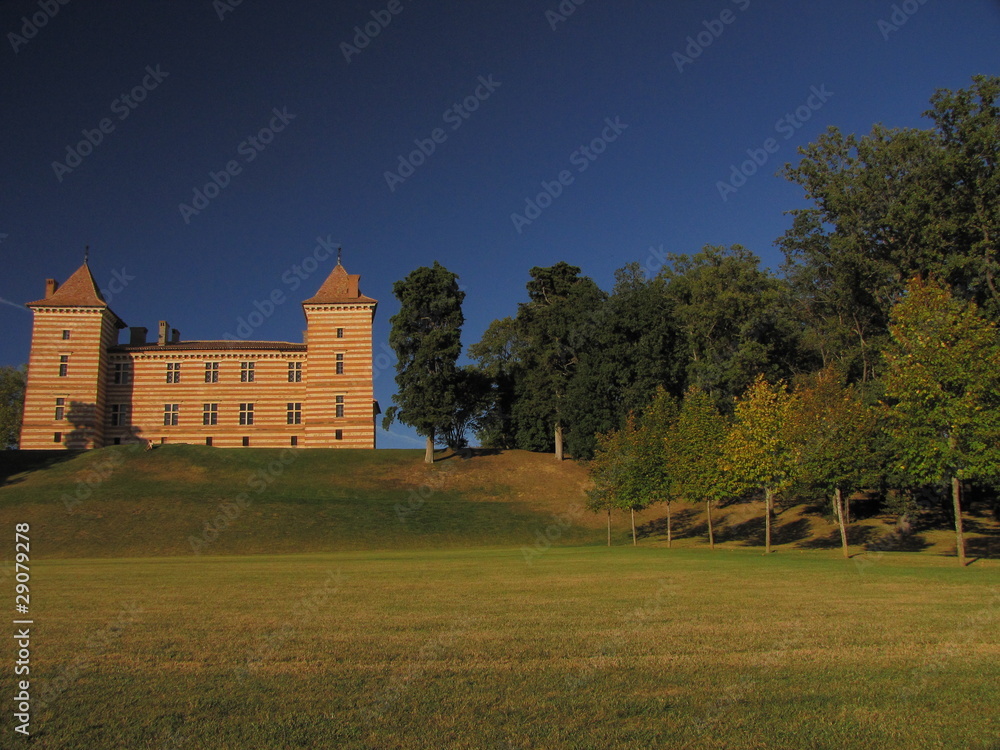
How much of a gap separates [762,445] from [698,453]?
5.70 m

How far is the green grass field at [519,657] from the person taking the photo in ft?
24.1

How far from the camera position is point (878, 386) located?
45.4 metres

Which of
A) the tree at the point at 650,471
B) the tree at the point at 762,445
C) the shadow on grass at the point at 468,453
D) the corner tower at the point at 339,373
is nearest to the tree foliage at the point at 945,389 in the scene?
the tree at the point at 762,445

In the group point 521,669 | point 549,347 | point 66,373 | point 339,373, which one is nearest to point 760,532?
point 549,347

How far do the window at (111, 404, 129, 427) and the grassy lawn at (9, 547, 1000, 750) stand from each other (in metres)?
64.8

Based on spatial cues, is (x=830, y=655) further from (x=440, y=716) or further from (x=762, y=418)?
(x=762, y=418)

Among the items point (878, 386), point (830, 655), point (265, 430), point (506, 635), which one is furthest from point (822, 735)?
point (265, 430)

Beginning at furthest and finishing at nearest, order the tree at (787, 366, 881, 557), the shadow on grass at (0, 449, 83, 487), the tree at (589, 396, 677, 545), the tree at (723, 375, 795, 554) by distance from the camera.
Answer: the shadow on grass at (0, 449, 83, 487) < the tree at (589, 396, 677, 545) < the tree at (723, 375, 795, 554) < the tree at (787, 366, 881, 557)

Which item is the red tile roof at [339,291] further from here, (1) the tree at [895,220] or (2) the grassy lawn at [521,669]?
(2) the grassy lawn at [521,669]

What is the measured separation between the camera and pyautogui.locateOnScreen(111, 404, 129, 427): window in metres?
76.3

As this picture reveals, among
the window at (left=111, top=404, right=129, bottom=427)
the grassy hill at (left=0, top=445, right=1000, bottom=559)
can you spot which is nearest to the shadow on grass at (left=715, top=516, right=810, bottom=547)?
the grassy hill at (left=0, top=445, right=1000, bottom=559)

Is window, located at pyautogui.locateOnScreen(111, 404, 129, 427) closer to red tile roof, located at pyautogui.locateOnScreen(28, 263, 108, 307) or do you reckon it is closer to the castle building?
the castle building

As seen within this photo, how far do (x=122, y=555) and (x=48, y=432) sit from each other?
3884cm

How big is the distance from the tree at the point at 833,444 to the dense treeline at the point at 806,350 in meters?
0.10
